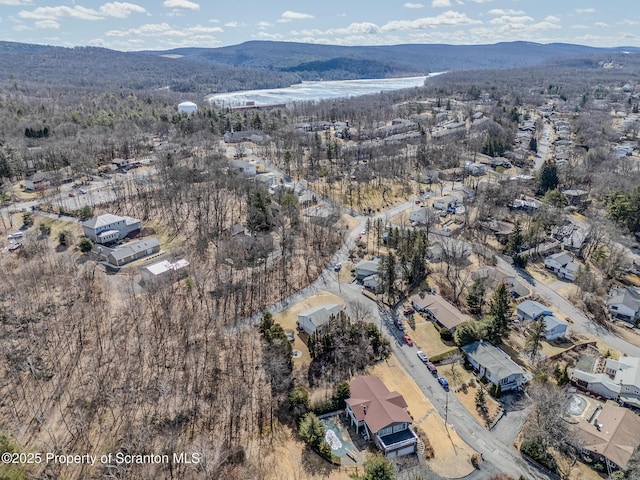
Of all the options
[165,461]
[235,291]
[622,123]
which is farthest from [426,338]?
[622,123]

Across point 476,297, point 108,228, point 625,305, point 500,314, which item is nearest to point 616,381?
point 500,314

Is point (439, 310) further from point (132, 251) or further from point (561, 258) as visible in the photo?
point (132, 251)

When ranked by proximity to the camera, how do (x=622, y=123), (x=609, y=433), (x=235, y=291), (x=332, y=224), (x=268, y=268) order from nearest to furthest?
1. (x=609, y=433)
2. (x=235, y=291)
3. (x=268, y=268)
4. (x=332, y=224)
5. (x=622, y=123)

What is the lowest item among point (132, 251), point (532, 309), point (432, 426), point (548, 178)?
point (432, 426)

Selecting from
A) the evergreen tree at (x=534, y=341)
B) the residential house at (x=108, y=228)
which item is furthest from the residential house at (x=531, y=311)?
the residential house at (x=108, y=228)

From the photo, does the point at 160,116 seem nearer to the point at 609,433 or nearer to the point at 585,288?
the point at 585,288

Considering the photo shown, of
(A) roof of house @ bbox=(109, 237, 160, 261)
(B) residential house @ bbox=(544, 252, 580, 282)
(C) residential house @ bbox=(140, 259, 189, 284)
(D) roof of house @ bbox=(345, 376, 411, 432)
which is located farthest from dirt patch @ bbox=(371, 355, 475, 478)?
(A) roof of house @ bbox=(109, 237, 160, 261)
